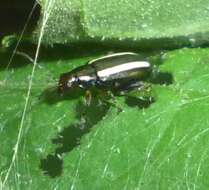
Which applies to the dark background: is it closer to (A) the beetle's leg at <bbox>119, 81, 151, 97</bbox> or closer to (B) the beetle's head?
(B) the beetle's head

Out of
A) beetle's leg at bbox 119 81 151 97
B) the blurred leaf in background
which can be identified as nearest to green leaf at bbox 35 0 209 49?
the blurred leaf in background

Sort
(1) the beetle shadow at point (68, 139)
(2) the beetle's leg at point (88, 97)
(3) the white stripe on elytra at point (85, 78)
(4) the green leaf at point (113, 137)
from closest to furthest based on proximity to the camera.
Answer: (4) the green leaf at point (113, 137) < (1) the beetle shadow at point (68, 139) < (2) the beetle's leg at point (88, 97) < (3) the white stripe on elytra at point (85, 78)

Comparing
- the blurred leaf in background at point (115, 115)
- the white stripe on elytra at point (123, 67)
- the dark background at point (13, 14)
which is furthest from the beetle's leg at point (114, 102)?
the dark background at point (13, 14)

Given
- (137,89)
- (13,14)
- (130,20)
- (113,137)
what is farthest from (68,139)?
(13,14)

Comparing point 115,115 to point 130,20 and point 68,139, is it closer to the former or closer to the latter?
point 68,139

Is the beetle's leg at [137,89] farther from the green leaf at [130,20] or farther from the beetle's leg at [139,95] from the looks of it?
the green leaf at [130,20]

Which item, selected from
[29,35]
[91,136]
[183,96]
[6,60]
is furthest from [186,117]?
[6,60]

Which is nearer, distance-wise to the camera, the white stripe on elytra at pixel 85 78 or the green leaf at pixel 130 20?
the green leaf at pixel 130 20

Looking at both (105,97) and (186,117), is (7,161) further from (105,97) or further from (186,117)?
(186,117)
